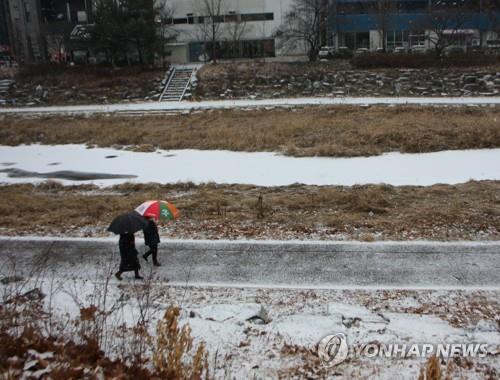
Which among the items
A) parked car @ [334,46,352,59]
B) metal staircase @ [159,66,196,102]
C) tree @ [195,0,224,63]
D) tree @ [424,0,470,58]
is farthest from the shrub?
tree @ [195,0,224,63]

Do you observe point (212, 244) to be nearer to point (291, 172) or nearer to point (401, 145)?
point (291, 172)

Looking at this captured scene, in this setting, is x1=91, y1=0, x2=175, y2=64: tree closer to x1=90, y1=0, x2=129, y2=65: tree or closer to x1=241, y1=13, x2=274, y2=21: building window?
x1=90, y1=0, x2=129, y2=65: tree

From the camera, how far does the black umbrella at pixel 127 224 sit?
299 inches

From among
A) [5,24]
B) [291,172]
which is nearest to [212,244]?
[291,172]

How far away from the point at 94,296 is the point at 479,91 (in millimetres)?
30012

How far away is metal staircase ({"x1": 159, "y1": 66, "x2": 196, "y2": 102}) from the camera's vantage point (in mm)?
34750

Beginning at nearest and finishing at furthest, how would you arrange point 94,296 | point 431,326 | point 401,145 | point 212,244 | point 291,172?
1. point 431,326
2. point 94,296
3. point 212,244
4. point 291,172
5. point 401,145

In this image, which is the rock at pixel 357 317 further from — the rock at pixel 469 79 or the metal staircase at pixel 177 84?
the rock at pixel 469 79

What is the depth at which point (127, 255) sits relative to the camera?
25.9ft

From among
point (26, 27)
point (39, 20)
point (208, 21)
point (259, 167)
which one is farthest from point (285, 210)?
point (26, 27)

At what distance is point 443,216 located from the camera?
10742 mm

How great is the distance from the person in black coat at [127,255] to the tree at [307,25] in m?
37.2

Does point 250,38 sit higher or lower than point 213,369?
higher

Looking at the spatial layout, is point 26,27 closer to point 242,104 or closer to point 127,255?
point 242,104
